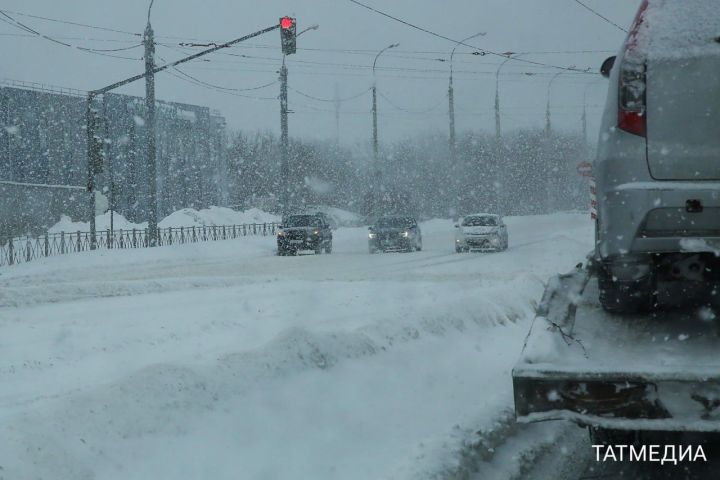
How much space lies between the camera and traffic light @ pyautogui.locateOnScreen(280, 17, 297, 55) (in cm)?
2227

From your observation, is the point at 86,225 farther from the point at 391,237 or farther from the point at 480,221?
the point at 480,221

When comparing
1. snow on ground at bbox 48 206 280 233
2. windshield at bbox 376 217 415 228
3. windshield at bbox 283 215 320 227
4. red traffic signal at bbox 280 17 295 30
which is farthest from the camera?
snow on ground at bbox 48 206 280 233

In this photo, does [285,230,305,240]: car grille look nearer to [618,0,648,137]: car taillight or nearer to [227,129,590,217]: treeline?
[618,0,648,137]: car taillight

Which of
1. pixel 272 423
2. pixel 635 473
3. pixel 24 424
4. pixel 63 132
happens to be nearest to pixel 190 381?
pixel 272 423

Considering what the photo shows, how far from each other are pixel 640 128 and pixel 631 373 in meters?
1.32

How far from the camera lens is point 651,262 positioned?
442cm

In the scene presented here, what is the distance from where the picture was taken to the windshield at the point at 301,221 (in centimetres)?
3259

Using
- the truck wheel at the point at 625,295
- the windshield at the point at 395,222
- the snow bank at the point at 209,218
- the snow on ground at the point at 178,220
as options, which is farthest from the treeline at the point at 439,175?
the truck wheel at the point at 625,295

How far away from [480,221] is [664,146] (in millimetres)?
27974

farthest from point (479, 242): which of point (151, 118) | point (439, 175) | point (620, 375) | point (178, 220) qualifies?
point (439, 175)

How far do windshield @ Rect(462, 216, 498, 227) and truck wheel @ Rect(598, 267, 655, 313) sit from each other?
2697cm

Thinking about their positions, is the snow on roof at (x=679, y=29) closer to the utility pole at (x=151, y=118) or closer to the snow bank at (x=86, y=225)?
the utility pole at (x=151, y=118)

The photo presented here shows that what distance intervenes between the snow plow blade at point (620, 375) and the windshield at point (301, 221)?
28.3 metres

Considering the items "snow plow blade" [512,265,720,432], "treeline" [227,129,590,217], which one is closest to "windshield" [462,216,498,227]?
"snow plow blade" [512,265,720,432]
